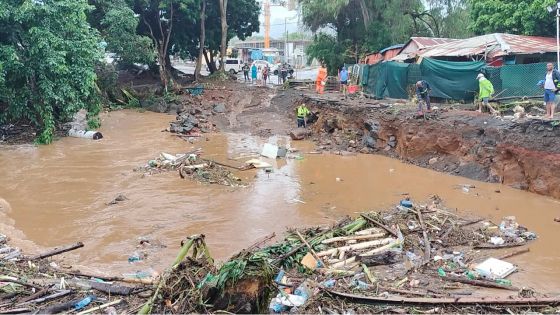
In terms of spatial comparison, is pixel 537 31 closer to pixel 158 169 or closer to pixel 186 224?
pixel 158 169

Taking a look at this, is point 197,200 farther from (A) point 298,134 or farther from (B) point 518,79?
(B) point 518,79

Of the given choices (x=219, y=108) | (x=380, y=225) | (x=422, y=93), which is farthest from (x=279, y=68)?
(x=380, y=225)

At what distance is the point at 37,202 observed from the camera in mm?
12922

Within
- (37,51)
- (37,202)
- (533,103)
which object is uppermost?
(37,51)

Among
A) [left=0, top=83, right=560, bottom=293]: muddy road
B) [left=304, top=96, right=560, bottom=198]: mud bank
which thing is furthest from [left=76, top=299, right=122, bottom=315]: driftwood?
[left=304, top=96, right=560, bottom=198]: mud bank

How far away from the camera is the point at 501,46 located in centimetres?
1966

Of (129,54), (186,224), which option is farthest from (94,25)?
(186,224)

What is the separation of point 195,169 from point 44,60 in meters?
8.25

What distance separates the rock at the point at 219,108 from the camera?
28531 mm

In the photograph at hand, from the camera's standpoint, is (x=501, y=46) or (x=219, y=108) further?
(x=219, y=108)

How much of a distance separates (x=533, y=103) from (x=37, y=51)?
17550mm

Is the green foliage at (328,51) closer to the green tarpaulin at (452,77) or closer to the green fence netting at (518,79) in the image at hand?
the green tarpaulin at (452,77)

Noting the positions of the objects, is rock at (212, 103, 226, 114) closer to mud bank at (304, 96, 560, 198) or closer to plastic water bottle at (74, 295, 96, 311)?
mud bank at (304, 96, 560, 198)

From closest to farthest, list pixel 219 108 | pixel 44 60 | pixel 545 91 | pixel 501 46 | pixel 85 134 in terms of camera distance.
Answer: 1. pixel 545 91
2. pixel 44 60
3. pixel 501 46
4. pixel 85 134
5. pixel 219 108
